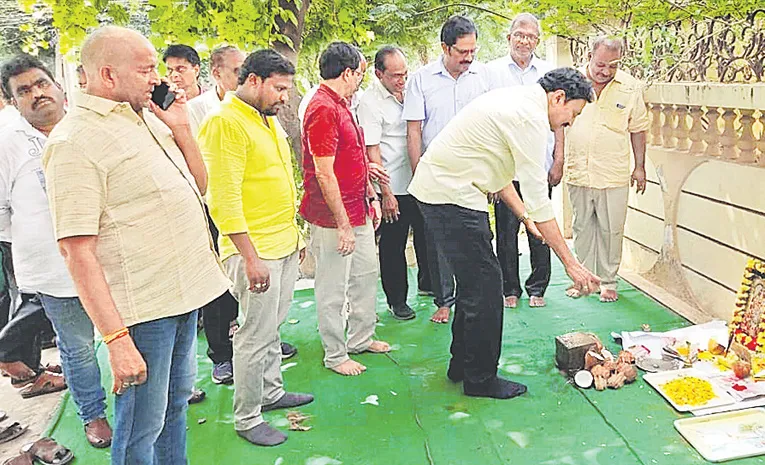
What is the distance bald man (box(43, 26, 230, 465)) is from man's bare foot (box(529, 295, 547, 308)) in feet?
8.74

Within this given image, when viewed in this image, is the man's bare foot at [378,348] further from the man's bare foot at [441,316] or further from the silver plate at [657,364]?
the silver plate at [657,364]

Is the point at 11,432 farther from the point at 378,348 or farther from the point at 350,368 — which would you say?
the point at 378,348

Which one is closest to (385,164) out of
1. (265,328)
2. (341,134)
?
(341,134)

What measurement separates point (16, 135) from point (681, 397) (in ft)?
9.37

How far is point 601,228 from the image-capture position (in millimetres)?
4348

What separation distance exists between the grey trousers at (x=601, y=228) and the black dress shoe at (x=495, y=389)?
148 cm

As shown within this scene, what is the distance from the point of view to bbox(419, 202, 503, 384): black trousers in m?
2.96

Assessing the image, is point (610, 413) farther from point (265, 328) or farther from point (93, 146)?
point (93, 146)

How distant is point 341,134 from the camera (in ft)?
10.6

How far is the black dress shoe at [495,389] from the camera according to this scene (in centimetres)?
310

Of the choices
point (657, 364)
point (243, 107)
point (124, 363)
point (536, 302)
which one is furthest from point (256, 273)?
point (536, 302)

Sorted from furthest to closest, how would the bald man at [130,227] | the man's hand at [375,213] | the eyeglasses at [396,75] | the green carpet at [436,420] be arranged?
the eyeglasses at [396,75], the man's hand at [375,213], the green carpet at [436,420], the bald man at [130,227]

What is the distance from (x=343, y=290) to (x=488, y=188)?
892 mm

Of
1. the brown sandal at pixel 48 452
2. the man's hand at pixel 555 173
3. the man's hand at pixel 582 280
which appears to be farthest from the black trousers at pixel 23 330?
the man's hand at pixel 555 173
